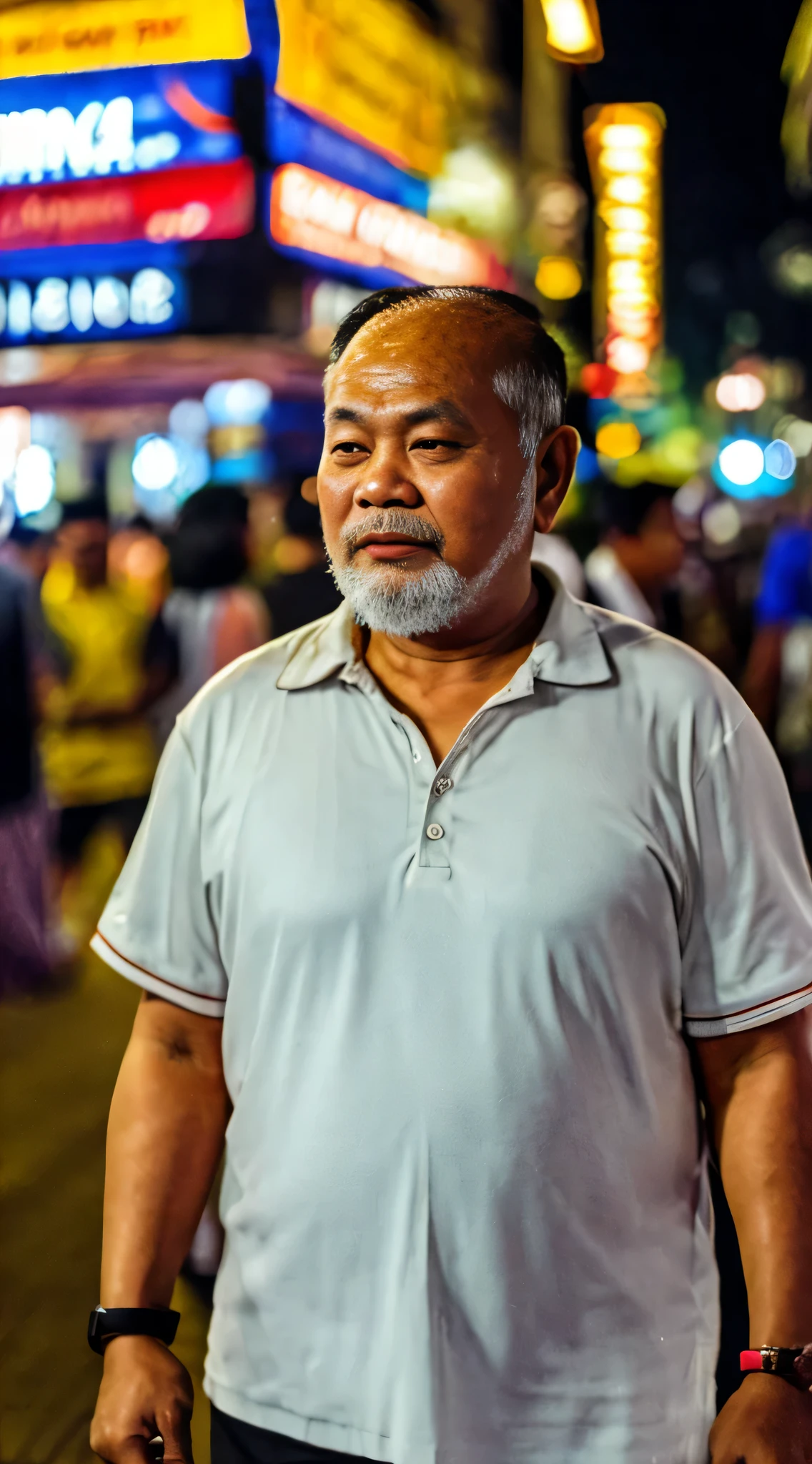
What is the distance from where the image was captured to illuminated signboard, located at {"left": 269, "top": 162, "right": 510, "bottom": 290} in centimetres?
214

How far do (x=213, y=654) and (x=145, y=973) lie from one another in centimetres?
113

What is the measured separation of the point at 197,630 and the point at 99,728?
29cm

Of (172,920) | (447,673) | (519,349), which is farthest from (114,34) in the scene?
(172,920)

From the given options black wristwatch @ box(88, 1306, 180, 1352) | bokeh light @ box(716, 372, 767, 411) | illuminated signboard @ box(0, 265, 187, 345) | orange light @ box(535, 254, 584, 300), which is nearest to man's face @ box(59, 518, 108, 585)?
illuminated signboard @ box(0, 265, 187, 345)

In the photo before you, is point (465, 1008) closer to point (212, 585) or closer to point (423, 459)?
point (423, 459)

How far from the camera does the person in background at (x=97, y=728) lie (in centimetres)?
256

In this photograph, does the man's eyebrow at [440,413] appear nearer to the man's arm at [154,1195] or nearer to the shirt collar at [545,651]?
the shirt collar at [545,651]

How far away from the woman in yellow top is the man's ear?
3.99 feet

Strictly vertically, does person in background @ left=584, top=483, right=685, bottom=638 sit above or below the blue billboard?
below

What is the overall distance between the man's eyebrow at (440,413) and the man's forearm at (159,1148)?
2.53ft

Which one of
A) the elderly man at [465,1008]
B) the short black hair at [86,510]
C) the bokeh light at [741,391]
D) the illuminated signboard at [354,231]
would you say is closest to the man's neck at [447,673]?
the elderly man at [465,1008]

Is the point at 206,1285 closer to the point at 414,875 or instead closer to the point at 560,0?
the point at 414,875

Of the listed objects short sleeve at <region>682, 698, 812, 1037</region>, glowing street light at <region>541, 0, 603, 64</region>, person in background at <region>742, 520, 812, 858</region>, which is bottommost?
short sleeve at <region>682, 698, 812, 1037</region>

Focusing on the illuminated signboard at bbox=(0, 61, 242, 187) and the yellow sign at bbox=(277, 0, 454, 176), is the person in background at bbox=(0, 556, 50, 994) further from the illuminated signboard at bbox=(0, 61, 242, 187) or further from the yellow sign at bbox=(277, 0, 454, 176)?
the yellow sign at bbox=(277, 0, 454, 176)
